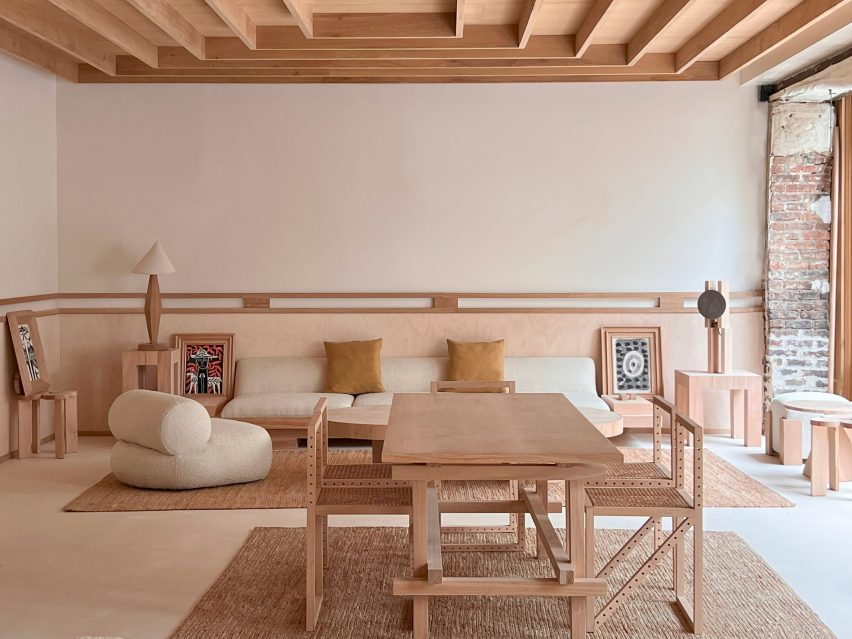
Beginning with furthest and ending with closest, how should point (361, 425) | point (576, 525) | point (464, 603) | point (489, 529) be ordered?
point (361, 425) → point (489, 529) → point (464, 603) → point (576, 525)

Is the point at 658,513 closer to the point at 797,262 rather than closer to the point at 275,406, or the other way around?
the point at 275,406

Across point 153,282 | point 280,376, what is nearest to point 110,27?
point 153,282

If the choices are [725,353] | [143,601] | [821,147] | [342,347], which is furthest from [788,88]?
[143,601]

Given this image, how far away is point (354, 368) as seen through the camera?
766 cm

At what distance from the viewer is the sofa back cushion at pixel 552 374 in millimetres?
7707

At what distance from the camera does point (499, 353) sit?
7695 mm

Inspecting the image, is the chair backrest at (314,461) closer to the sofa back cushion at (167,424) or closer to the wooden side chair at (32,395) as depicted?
the sofa back cushion at (167,424)

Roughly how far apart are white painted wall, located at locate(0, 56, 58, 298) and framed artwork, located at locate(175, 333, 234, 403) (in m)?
1.23

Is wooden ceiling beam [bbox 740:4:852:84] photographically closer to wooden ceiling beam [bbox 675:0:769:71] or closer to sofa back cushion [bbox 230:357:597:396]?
wooden ceiling beam [bbox 675:0:769:71]

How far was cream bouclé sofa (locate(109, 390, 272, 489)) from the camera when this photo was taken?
5.91 meters

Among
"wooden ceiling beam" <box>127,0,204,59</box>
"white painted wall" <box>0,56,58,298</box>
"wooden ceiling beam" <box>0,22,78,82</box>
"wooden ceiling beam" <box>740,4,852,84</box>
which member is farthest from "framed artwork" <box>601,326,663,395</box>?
"wooden ceiling beam" <box>0,22,78,82</box>

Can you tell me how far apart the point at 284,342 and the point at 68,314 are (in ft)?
6.04

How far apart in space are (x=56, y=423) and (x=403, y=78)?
3912 millimetres

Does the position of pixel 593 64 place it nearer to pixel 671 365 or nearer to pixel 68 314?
pixel 671 365
